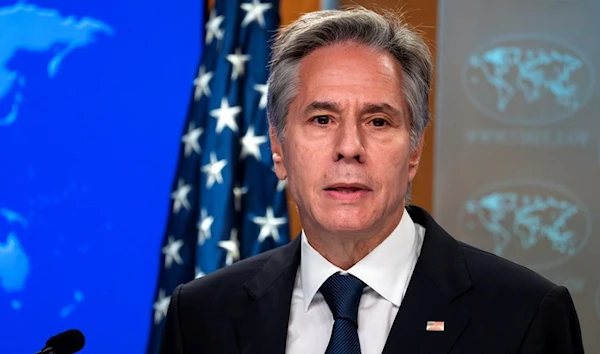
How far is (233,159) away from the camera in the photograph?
3826 millimetres

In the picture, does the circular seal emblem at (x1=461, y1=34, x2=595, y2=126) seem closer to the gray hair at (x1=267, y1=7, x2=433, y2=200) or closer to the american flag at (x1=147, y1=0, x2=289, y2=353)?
the american flag at (x1=147, y1=0, x2=289, y2=353)

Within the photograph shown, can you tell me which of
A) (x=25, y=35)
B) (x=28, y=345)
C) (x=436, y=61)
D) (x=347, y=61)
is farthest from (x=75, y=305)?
(x=347, y=61)

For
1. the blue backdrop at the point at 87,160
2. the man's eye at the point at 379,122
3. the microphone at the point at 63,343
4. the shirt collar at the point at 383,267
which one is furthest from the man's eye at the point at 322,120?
the blue backdrop at the point at 87,160

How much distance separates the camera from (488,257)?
1.99 m

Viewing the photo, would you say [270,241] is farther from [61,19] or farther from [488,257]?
[488,257]

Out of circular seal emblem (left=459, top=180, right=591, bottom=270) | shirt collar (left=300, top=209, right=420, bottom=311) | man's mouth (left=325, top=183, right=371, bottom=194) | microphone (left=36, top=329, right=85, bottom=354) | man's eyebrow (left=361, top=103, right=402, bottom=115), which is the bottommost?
circular seal emblem (left=459, top=180, right=591, bottom=270)

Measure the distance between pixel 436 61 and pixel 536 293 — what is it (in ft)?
7.81

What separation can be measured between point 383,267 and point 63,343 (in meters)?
0.72

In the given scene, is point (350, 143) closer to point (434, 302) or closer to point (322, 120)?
point (322, 120)

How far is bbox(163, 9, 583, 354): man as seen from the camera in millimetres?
1830

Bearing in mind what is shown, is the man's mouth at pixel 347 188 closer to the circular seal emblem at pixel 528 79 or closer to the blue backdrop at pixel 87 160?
the circular seal emblem at pixel 528 79

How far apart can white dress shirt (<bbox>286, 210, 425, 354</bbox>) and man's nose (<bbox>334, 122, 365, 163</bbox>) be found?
24 cm

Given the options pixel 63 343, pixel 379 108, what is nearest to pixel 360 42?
pixel 379 108

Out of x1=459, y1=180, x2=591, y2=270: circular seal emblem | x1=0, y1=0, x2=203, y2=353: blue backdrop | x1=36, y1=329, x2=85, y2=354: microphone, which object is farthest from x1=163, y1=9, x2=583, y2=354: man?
x1=0, y1=0, x2=203, y2=353: blue backdrop
